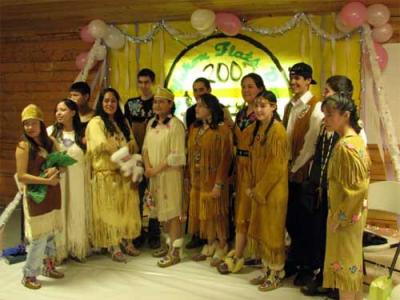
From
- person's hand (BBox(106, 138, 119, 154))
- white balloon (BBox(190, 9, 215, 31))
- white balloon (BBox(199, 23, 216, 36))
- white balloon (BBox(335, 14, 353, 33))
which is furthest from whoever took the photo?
white balloon (BBox(199, 23, 216, 36))

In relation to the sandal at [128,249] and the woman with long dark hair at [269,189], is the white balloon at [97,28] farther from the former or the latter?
A: the woman with long dark hair at [269,189]

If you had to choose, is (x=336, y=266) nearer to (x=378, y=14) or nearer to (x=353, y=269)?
(x=353, y=269)

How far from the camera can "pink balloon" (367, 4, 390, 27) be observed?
14.2 feet

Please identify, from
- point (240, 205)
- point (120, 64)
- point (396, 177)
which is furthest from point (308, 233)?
point (120, 64)

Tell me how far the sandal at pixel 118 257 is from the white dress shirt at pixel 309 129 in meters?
1.59

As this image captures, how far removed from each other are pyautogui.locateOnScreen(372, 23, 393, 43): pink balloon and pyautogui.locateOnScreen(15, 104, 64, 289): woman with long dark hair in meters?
3.25

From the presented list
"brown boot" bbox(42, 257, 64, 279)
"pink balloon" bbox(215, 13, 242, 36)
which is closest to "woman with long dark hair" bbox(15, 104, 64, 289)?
"brown boot" bbox(42, 257, 64, 279)

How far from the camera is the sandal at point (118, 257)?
379 centimetres

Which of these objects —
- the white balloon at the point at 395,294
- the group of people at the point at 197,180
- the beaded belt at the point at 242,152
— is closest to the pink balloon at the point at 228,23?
the group of people at the point at 197,180

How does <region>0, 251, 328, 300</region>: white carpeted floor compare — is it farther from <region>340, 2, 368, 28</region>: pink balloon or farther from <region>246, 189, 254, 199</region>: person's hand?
<region>340, 2, 368, 28</region>: pink balloon

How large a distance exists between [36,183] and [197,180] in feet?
4.02

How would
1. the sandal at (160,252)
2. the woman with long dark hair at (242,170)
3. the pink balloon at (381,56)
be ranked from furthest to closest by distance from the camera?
the pink balloon at (381,56) < the sandal at (160,252) < the woman with long dark hair at (242,170)

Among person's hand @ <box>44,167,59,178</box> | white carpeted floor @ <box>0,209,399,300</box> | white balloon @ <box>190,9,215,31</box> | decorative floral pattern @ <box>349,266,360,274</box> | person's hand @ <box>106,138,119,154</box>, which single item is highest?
white balloon @ <box>190,9,215,31</box>

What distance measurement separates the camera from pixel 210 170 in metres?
3.57
